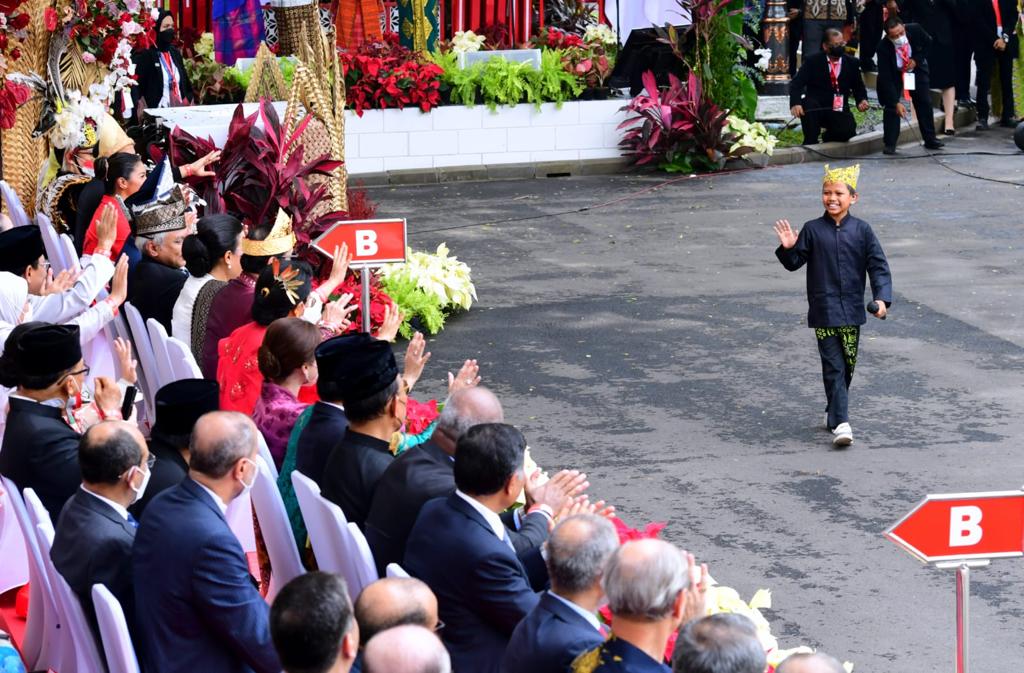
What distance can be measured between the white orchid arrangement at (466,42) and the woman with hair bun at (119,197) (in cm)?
1116

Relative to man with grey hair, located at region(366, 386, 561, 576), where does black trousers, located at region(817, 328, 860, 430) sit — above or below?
below

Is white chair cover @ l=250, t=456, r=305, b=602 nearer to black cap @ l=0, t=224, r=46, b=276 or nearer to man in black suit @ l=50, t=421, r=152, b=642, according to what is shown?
man in black suit @ l=50, t=421, r=152, b=642

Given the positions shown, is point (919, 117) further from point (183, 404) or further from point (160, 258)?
point (183, 404)

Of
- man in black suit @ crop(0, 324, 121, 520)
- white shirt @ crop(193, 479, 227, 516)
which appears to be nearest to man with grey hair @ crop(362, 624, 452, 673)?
white shirt @ crop(193, 479, 227, 516)

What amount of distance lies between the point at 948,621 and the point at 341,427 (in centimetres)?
262

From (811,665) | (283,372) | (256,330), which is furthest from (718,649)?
(256,330)

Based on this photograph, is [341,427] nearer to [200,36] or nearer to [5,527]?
[5,527]

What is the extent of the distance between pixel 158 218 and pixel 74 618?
358cm

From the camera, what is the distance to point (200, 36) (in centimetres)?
2039

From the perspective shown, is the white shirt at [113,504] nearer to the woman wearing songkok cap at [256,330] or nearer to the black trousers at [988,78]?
the woman wearing songkok cap at [256,330]

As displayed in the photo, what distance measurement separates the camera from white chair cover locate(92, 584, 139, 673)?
4285mm

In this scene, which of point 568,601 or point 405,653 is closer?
point 405,653

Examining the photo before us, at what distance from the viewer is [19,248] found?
7.59m

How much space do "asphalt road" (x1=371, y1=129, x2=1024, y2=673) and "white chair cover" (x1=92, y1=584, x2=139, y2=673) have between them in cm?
282
